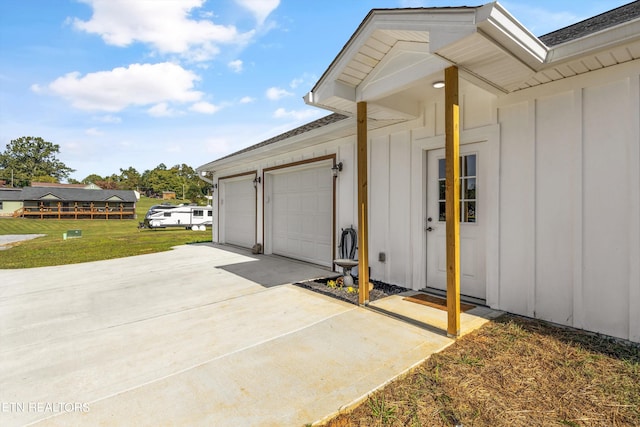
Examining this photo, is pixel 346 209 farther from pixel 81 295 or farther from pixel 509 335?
pixel 81 295

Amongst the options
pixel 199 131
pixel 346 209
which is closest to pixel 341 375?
pixel 346 209

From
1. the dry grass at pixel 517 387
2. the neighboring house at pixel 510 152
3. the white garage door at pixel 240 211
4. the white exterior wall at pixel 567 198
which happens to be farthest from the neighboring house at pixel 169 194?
the dry grass at pixel 517 387

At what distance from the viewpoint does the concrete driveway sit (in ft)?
6.64

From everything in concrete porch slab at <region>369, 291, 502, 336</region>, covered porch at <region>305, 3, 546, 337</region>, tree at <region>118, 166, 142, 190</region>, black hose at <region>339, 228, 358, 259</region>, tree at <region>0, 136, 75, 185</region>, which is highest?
tree at <region>0, 136, 75, 185</region>

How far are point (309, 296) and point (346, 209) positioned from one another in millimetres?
2201

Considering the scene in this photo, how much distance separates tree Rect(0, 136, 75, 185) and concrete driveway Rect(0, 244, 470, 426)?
80366mm

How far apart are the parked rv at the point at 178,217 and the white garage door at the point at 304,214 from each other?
1625 centimetres

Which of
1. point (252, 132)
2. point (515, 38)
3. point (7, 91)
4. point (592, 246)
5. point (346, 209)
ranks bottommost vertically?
point (592, 246)

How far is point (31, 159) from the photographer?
69188mm

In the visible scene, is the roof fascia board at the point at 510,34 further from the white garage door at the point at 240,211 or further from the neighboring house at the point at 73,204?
the neighboring house at the point at 73,204

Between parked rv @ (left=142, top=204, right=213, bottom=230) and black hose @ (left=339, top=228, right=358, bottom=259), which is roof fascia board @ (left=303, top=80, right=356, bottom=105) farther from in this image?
parked rv @ (left=142, top=204, right=213, bottom=230)

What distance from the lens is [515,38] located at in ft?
8.59

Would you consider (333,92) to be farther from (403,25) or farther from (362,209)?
(362,209)

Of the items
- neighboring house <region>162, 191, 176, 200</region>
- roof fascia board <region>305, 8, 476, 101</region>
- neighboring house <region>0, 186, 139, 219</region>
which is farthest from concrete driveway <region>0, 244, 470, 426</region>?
neighboring house <region>162, 191, 176, 200</region>
